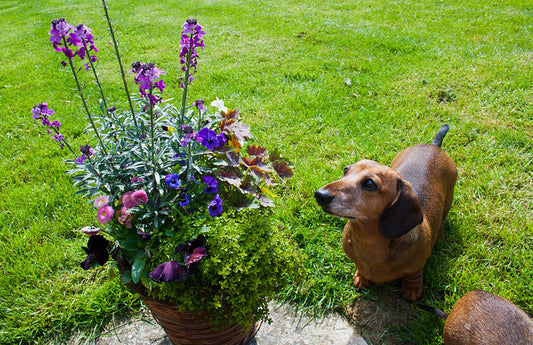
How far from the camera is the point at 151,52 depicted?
22.7 feet

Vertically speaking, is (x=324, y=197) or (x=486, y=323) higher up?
(x=324, y=197)

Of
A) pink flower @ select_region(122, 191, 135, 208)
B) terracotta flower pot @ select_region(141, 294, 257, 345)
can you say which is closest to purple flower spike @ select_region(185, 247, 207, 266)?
terracotta flower pot @ select_region(141, 294, 257, 345)

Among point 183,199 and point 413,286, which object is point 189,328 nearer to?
point 183,199

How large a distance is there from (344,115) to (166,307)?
10.7 ft

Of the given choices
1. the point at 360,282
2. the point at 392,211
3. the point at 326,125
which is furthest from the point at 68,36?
the point at 326,125

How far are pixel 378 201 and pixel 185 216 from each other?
3.53 feet

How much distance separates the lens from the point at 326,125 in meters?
4.25

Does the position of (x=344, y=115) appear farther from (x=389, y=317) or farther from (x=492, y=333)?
(x=492, y=333)

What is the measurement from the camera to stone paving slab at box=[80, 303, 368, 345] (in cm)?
226

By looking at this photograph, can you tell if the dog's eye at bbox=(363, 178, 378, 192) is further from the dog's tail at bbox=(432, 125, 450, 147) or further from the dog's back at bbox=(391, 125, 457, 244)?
the dog's tail at bbox=(432, 125, 450, 147)

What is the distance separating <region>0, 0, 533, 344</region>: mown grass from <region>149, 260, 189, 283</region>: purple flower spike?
0.96 metres

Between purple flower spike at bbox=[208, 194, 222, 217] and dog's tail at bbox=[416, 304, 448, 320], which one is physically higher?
purple flower spike at bbox=[208, 194, 222, 217]

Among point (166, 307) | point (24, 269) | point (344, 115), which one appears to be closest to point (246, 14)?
point (344, 115)

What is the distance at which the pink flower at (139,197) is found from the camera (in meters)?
1.79
